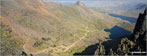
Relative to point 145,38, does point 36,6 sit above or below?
above

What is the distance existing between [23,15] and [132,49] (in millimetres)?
69749

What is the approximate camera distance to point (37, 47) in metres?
64.9

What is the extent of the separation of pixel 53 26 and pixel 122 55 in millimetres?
67991

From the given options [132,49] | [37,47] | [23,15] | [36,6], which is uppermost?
[36,6]

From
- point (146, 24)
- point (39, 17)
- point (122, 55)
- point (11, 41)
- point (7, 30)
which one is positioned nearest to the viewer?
point (122, 55)

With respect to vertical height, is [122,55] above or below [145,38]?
below

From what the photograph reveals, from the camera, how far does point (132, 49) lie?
34.5 meters

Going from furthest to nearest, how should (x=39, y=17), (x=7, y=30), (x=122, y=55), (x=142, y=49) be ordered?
(x=39, y=17)
(x=7, y=30)
(x=122, y=55)
(x=142, y=49)

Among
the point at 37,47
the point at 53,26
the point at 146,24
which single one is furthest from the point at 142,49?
the point at 53,26

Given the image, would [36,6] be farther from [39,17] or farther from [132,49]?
[132,49]

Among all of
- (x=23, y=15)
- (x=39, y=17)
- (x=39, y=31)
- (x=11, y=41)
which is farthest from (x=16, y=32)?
(x=39, y=17)

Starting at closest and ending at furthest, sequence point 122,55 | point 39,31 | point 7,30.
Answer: point 122,55 → point 7,30 → point 39,31

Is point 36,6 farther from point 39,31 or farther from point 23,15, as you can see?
point 39,31

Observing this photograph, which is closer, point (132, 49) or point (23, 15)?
point (132, 49)
